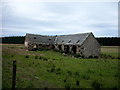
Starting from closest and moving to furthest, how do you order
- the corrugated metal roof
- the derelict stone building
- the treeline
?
the derelict stone building
the corrugated metal roof
the treeline

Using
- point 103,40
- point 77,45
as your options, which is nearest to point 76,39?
point 77,45

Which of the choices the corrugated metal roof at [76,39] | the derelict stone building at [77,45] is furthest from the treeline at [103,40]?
the corrugated metal roof at [76,39]

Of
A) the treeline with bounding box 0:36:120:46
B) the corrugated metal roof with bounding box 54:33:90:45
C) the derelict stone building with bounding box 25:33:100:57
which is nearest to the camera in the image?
the derelict stone building with bounding box 25:33:100:57

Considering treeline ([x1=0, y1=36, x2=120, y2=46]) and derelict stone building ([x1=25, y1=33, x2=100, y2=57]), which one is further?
treeline ([x1=0, y1=36, x2=120, y2=46])

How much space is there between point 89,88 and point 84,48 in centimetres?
2348

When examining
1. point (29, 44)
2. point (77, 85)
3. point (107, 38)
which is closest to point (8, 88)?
point (77, 85)

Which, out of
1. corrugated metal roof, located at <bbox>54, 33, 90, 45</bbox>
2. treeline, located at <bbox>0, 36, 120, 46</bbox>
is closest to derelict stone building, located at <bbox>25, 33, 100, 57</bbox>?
corrugated metal roof, located at <bbox>54, 33, 90, 45</bbox>

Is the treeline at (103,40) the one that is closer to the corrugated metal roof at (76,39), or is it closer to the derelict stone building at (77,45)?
the derelict stone building at (77,45)

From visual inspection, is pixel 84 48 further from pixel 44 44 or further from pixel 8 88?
pixel 8 88

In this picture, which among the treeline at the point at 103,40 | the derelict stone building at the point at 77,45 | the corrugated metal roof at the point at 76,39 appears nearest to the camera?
the derelict stone building at the point at 77,45

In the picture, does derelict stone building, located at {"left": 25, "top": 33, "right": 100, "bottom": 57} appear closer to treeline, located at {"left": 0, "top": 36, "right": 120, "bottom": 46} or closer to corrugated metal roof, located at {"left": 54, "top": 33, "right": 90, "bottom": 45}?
corrugated metal roof, located at {"left": 54, "top": 33, "right": 90, "bottom": 45}

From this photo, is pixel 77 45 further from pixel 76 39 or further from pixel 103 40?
pixel 103 40

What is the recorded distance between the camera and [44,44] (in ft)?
164

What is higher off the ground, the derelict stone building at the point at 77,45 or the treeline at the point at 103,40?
the treeline at the point at 103,40
